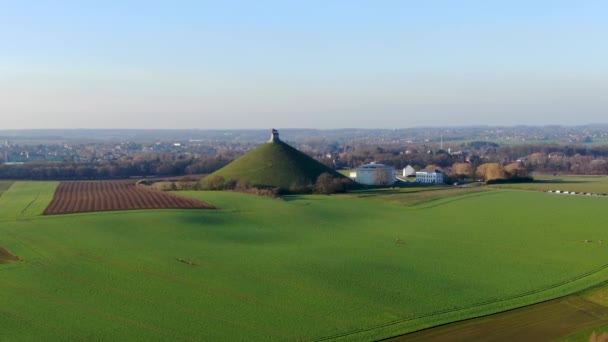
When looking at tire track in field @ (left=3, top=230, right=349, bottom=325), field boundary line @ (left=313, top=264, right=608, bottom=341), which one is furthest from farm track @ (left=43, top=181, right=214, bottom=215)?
field boundary line @ (left=313, top=264, right=608, bottom=341)

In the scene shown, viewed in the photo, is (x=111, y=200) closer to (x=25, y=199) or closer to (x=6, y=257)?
(x=25, y=199)

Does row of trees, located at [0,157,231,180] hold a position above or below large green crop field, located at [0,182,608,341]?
above

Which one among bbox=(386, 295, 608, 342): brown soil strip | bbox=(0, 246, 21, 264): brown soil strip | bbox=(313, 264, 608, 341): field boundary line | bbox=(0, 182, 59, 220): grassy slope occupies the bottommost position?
bbox=(386, 295, 608, 342): brown soil strip

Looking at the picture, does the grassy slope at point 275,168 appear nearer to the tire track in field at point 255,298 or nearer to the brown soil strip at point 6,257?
the tire track in field at point 255,298

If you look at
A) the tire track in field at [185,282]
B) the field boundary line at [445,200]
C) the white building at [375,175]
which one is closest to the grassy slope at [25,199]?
the tire track in field at [185,282]

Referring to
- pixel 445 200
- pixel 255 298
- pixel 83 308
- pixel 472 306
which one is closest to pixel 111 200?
pixel 83 308

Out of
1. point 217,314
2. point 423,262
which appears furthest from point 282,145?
point 217,314

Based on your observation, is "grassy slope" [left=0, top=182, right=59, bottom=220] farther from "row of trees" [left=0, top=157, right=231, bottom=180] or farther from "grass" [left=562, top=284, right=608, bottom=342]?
"grass" [left=562, top=284, right=608, bottom=342]
